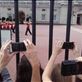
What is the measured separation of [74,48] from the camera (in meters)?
1.01

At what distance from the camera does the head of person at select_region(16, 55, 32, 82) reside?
0.98 meters

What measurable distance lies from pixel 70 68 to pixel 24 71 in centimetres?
27

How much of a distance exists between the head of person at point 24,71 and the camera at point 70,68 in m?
0.24

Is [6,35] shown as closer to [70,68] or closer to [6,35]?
[6,35]

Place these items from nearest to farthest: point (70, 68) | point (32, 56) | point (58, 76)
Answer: point (70, 68), point (32, 56), point (58, 76)

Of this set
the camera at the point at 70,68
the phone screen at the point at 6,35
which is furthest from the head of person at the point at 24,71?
the camera at the point at 70,68

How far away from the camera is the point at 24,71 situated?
0.99m

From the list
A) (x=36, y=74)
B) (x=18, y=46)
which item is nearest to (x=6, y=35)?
(x=18, y=46)

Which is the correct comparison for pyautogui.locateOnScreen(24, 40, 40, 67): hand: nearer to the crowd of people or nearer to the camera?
the crowd of people

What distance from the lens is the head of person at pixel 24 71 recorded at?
0.98 meters

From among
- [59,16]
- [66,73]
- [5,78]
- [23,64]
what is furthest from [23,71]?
[59,16]

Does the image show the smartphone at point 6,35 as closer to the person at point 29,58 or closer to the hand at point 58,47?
the person at point 29,58

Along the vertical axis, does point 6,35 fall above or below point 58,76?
above

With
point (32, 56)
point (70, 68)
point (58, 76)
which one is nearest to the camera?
point (70, 68)
